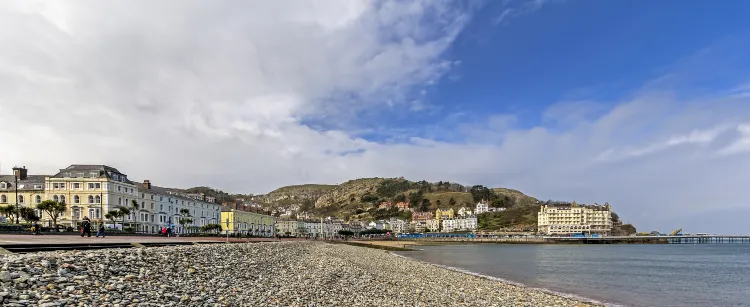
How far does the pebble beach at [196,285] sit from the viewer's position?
9977 mm

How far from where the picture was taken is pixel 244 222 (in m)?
121

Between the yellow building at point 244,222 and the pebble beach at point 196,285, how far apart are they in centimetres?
8551

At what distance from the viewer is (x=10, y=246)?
1705cm

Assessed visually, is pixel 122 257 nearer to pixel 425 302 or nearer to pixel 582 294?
pixel 425 302

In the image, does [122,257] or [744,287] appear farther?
[744,287]

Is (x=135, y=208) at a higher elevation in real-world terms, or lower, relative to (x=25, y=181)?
lower

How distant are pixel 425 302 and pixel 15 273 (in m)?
13.7

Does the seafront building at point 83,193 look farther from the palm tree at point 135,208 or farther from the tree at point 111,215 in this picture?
the tree at point 111,215

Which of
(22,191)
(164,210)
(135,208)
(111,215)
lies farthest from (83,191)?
(164,210)

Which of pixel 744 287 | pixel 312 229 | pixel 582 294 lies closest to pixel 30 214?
pixel 582 294

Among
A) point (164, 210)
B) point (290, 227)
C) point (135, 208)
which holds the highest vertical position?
point (135, 208)

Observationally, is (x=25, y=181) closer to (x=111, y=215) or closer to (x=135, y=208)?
(x=135, y=208)

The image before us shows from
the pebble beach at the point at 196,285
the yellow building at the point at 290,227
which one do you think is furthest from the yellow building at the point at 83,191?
the yellow building at the point at 290,227

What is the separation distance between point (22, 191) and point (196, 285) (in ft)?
286
